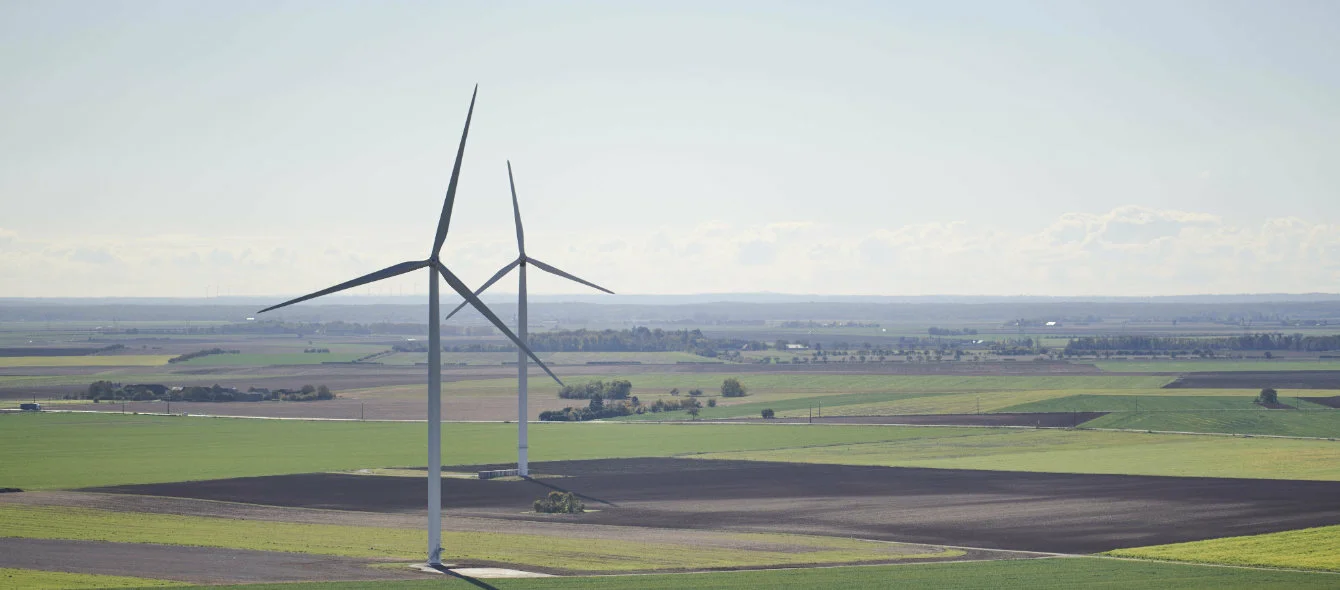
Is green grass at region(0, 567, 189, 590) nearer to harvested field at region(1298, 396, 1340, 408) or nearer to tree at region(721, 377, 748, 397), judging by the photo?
harvested field at region(1298, 396, 1340, 408)

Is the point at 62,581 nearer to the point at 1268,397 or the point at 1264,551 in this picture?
the point at 1264,551

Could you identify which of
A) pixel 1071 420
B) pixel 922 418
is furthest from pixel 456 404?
pixel 1071 420

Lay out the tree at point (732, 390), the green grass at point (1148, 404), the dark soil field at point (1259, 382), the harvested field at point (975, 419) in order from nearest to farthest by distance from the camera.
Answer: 1. the harvested field at point (975, 419)
2. the green grass at point (1148, 404)
3. the dark soil field at point (1259, 382)
4. the tree at point (732, 390)

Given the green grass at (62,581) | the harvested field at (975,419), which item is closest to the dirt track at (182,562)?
the green grass at (62,581)

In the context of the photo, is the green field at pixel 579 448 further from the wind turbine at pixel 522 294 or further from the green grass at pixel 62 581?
the green grass at pixel 62 581

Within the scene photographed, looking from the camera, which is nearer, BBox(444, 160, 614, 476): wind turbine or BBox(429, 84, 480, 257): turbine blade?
BBox(429, 84, 480, 257): turbine blade

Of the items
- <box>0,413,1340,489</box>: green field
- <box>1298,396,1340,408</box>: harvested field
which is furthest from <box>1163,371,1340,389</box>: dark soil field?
<box>0,413,1340,489</box>: green field

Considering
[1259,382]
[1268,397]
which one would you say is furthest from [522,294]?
[1259,382]
